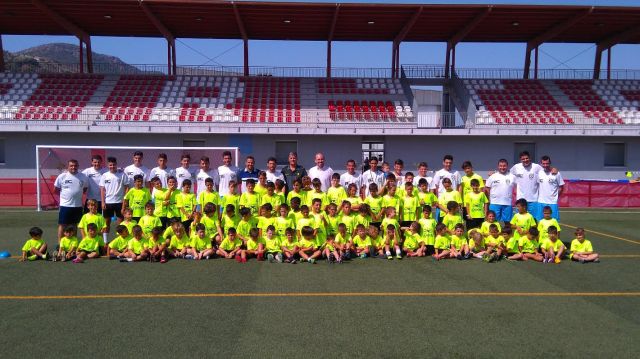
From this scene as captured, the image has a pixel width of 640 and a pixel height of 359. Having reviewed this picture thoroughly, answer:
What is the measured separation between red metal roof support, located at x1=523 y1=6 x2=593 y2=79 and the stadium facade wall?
5.47 meters

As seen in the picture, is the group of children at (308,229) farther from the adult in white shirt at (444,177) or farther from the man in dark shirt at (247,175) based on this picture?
the man in dark shirt at (247,175)

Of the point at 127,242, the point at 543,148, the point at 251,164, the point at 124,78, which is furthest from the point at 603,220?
the point at 124,78

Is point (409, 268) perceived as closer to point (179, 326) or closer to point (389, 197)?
point (389, 197)

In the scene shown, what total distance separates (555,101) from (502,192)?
1761cm

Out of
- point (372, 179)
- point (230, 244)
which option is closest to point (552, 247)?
point (372, 179)

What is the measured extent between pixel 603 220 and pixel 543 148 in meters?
8.65

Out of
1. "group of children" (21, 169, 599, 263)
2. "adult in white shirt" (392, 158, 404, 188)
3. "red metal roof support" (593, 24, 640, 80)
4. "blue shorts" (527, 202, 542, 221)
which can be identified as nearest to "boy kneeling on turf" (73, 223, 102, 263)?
"group of children" (21, 169, 599, 263)

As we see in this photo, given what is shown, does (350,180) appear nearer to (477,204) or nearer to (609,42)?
(477,204)

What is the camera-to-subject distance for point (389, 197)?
8.80m

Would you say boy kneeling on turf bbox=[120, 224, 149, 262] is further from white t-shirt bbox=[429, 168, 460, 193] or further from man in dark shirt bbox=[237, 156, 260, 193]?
white t-shirt bbox=[429, 168, 460, 193]

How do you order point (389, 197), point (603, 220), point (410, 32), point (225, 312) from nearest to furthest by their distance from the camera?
point (225, 312) < point (389, 197) < point (603, 220) < point (410, 32)

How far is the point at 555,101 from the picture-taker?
78.9 ft

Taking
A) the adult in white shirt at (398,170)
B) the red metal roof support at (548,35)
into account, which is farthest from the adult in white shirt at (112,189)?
the red metal roof support at (548,35)

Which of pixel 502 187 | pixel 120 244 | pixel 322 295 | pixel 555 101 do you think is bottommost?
pixel 322 295
